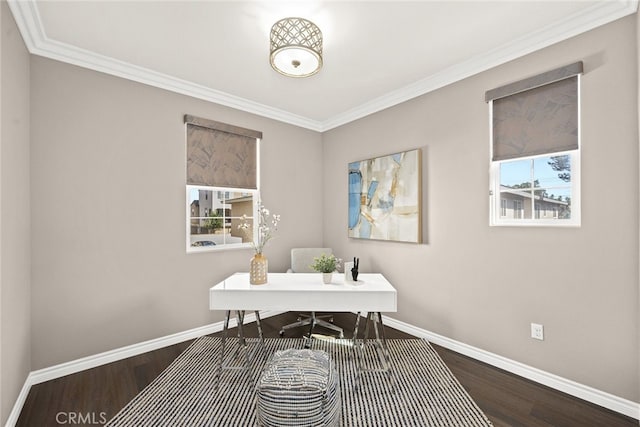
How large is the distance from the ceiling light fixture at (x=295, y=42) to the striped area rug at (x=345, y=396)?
244 cm

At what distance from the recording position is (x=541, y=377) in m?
2.30

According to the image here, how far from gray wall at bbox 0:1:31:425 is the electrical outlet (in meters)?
3.57

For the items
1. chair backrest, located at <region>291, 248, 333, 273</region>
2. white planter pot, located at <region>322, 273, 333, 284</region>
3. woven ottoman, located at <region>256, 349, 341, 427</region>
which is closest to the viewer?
woven ottoman, located at <region>256, 349, 341, 427</region>

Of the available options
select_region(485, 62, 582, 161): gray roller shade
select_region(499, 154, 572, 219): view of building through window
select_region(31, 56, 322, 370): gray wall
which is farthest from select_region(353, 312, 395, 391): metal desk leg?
select_region(485, 62, 582, 161): gray roller shade

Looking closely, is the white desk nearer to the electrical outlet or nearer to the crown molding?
the electrical outlet

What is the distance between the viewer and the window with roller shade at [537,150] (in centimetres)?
219

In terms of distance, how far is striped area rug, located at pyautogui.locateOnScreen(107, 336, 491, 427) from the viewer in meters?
1.90

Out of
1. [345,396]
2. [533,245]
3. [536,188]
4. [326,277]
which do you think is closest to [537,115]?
[536,188]

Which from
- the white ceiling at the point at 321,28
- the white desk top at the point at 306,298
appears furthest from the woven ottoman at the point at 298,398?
the white ceiling at the point at 321,28

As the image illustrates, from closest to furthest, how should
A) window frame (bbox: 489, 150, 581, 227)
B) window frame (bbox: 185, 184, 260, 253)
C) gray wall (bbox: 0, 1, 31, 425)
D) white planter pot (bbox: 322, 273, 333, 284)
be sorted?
gray wall (bbox: 0, 1, 31, 425), window frame (bbox: 489, 150, 581, 227), white planter pot (bbox: 322, 273, 333, 284), window frame (bbox: 185, 184, 260, 253)

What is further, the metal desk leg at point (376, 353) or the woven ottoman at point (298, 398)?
the metal desk leg at point (376, 353)

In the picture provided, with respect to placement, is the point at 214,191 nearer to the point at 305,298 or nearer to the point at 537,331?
the point at 305,298

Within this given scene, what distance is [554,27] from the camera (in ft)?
7.25

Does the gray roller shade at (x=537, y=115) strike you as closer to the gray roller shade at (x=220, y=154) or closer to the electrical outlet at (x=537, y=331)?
the electrical outlet at (x=537, y=331)
